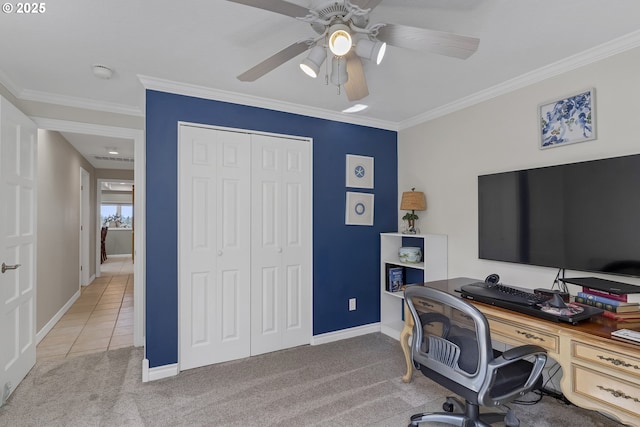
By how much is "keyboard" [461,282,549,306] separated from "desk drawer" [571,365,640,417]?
399 mm

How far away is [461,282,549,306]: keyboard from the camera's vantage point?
6.48 feet

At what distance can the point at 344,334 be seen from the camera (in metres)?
3.50

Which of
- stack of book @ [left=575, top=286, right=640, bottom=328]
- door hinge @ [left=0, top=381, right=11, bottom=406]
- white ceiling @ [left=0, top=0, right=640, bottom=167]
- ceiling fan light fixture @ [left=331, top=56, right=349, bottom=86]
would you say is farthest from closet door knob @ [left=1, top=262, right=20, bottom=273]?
stack of book @ [left=575, top=286, right=640, bottom=328]

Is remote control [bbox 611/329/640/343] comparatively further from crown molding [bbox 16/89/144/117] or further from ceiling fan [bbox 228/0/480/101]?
crown molding [bbox 16/89/144/117]

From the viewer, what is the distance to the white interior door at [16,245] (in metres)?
2.28

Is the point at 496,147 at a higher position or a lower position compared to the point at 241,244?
higher

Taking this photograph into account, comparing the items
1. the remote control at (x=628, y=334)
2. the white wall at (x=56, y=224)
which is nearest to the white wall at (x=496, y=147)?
the remote control at (x=628, y=334)

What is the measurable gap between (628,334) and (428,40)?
163cm

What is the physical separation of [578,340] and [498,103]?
196cm

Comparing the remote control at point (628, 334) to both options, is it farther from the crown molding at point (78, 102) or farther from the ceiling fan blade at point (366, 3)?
the crown molding at point (78, 102)

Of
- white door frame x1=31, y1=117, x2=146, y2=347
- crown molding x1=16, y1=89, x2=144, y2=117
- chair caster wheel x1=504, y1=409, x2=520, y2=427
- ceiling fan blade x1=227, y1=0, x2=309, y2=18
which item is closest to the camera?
ceiling fan blade x1=227, y1=0, x2=309, y2=18

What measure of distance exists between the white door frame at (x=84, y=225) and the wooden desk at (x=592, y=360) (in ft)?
22.1

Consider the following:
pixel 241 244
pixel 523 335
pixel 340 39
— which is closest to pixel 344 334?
pixel 241 244

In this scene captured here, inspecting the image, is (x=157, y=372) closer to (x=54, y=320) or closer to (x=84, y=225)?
(x=54, y=320)
